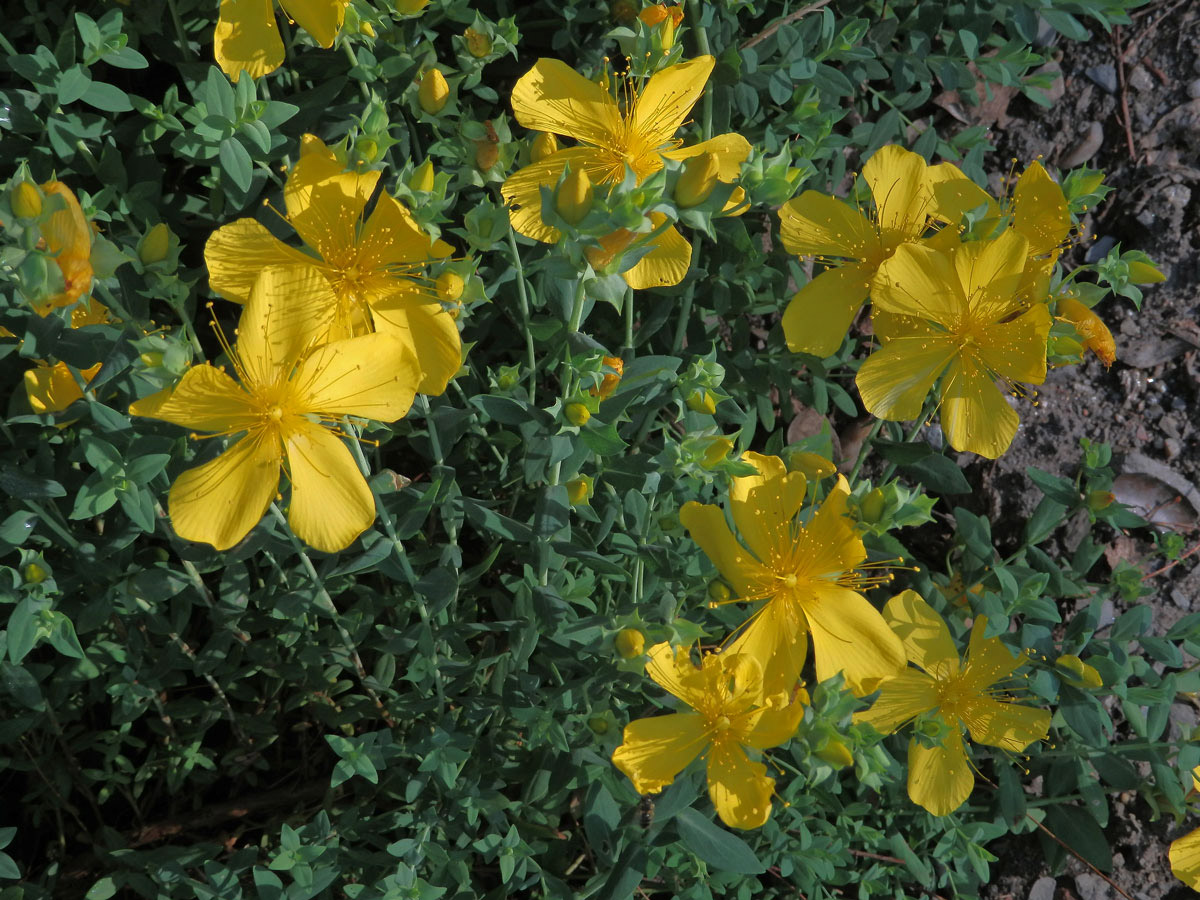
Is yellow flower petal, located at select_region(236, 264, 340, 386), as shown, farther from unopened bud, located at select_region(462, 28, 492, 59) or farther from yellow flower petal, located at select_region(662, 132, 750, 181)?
yellow flower petal, located at select_region(662, 132, 750, 181)

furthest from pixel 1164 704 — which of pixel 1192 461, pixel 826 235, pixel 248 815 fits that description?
pixel 248 815

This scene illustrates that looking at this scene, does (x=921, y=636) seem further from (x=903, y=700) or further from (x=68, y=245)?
(x=68, y=245)

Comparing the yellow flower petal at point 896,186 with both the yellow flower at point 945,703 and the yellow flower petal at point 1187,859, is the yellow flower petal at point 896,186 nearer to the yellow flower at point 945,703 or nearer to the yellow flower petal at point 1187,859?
the yellow flower at point 945,703

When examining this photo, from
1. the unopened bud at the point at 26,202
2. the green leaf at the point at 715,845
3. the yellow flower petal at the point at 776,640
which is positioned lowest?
the green leaf at the point at 715,845

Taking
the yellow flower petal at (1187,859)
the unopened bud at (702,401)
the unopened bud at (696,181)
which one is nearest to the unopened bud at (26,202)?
the unopened bud at (696,181)

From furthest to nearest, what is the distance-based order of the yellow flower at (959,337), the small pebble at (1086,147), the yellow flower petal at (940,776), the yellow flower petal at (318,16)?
the small pebble at (1086,147), the yellow flower petal at (940,776), the yellow flower at (959,337), the yellow flower petal at (318,16)
